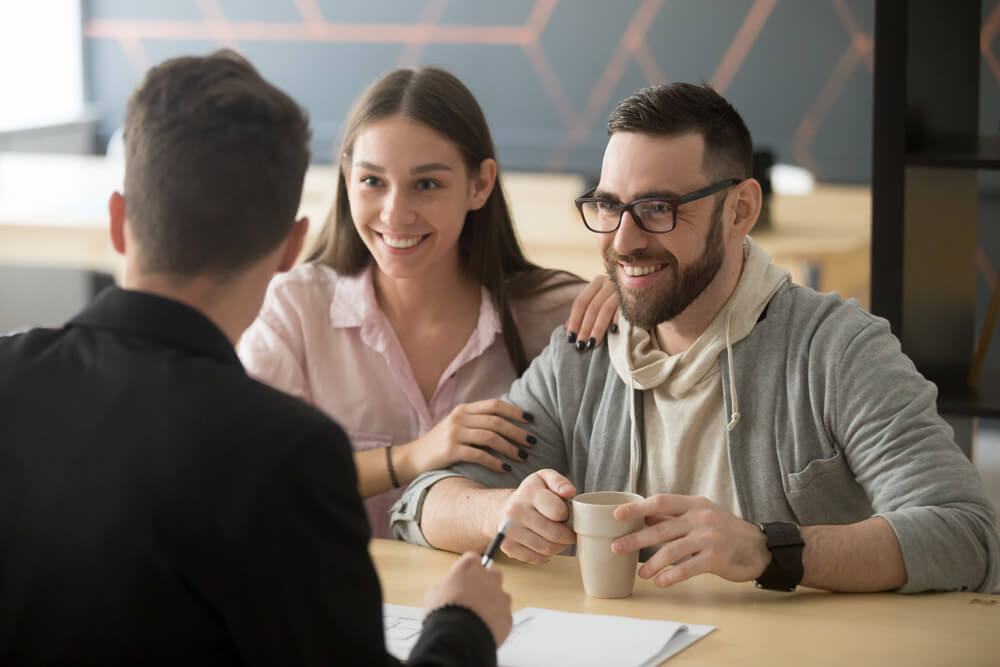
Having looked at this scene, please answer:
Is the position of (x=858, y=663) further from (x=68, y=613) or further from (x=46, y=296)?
(x=46, y=296)

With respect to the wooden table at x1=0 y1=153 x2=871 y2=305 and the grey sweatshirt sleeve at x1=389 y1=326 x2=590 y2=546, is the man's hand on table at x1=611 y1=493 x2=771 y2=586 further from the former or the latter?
the wooden table at x1=0 y1=153 x2=871 y2=305

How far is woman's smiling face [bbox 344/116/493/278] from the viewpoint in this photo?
6.79 feet

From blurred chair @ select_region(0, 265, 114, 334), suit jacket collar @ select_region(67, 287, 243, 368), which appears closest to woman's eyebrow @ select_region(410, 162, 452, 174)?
suit jacket collar @ select_region(67, 287, 243, 368)

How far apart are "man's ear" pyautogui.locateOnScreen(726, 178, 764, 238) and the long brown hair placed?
499 mm

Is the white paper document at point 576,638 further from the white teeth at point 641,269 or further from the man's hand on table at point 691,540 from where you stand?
the white teeth at point 641,269

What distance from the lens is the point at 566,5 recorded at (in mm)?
5219

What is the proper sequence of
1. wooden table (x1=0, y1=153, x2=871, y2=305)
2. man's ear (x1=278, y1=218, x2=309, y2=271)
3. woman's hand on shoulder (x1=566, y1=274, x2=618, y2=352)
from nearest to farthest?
man's ear (x1=278, y1=218, x2=309, y2=271) → woman's hand on shoulder (x1=566, y1=274, x2=618, y2=352) → wooden table (x1=0, y1=153, x2=871, y2=305)

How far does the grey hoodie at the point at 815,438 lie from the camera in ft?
5.02

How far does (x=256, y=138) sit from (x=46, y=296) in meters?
4.69

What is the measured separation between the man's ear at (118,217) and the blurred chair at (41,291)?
4457 mm

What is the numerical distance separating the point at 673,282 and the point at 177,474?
1.01m

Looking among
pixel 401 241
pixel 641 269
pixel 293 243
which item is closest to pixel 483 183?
pixel 401 241

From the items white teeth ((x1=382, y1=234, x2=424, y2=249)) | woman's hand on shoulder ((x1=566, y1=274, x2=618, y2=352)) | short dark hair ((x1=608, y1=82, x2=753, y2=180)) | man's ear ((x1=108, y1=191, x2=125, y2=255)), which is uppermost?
short dark hair ((x1=608, y1=82, x2=753, y2=180))

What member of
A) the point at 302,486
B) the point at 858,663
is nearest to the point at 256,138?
the point at 302,486
